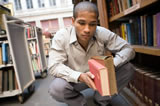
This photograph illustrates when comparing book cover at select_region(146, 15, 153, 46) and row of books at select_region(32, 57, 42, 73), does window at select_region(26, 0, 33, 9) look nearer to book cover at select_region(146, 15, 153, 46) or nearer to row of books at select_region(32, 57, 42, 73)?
row of books at select_region(32, 57, 42, 73)

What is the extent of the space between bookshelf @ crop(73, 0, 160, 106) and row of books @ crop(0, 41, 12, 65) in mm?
1071

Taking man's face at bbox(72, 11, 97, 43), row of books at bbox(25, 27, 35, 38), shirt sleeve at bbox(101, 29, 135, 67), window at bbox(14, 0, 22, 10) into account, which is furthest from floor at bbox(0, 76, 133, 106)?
window at bbox(14, 0, 22, 10)

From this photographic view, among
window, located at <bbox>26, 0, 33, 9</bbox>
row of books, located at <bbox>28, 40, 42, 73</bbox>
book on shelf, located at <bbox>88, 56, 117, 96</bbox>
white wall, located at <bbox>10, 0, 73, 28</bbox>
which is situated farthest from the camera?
window, located at <bbox>26, 0, 33, 9</bbox>

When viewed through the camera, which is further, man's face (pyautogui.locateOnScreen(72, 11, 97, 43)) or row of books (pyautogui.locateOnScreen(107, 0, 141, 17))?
row of books (pyautogui.locateOnScreen(107, 0, 141, 17))

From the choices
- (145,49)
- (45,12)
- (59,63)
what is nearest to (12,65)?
(59,63)

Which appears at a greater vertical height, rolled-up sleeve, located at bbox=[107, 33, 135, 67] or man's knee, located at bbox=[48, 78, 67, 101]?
rolled-up sleeve, located at bbox=[107, 33, 135, 67]

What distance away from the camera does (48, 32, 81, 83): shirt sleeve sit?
2.38ft

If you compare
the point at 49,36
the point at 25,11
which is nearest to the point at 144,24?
the point at 49,36

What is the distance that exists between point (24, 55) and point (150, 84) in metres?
1.34

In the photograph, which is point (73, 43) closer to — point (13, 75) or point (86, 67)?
point (86, 67)

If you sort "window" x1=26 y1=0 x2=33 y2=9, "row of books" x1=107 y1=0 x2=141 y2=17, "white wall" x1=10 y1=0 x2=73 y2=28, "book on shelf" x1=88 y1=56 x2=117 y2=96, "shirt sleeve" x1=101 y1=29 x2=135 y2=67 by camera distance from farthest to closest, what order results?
1. "window" x1=26 y1=0 x2=33 y2=9
2. "white wall" x1=10 y1=0 x2=73 y2=28
3. "row of books" x1=107 y1=0 x2=141 y2=17
4. "shirt sleeve" x1=101 y1=29 x2=135 y2=67
5. "book on shelf" x1=88 y1=56 x2=117 y2=96

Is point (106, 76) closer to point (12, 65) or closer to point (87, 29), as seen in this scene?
point (87, 29)

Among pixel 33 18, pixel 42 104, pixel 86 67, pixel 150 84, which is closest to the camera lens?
pixel 150 84

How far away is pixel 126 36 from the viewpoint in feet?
3.71
